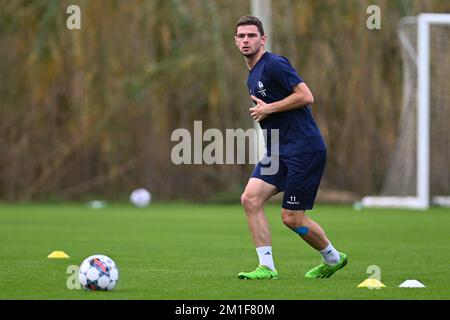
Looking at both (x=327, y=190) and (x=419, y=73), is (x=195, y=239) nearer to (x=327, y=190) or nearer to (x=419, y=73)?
(x=419, y=73)

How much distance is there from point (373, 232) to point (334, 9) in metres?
10.8

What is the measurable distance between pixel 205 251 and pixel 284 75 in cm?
385

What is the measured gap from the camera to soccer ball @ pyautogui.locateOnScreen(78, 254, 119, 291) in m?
8.34

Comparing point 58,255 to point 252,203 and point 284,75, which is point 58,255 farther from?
point 284,75

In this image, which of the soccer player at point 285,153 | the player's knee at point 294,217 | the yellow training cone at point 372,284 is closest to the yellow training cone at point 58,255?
the soccer player at point 285,153

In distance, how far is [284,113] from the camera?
32.0 ft

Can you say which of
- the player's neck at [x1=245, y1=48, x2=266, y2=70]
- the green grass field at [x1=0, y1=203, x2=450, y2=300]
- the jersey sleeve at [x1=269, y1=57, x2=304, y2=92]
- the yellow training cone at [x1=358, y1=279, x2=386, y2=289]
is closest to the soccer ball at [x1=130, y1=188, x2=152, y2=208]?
the green grass field at [x1=0, y1=203, x2=450, y2=300]

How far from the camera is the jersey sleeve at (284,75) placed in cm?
965

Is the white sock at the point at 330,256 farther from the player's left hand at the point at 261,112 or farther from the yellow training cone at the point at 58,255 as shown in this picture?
the yellow training cone at the point at 58,255

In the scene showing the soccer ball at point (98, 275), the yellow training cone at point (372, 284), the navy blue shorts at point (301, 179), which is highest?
the navy blue shorts at point (301, 179)

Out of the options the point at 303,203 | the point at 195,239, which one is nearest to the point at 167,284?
the point at 303,203

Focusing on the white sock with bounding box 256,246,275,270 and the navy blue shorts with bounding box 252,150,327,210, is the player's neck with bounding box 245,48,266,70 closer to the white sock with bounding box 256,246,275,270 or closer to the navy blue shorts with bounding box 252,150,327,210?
the navy blue shorts with bounding box 252,150,327,210

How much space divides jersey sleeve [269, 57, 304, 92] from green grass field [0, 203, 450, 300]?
172 centimetres

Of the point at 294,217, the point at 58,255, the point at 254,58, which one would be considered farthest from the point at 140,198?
the point at 294,217
